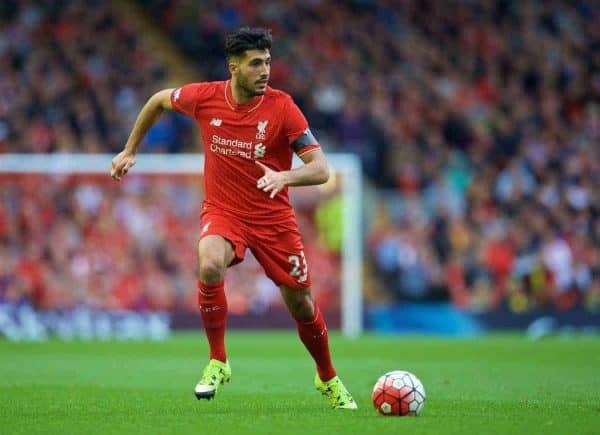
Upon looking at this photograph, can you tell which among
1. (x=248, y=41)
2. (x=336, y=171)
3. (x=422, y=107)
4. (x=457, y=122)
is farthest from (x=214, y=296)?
(x=422, y=107)

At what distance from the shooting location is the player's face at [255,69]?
939 centimetres

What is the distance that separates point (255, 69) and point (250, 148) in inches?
22.6

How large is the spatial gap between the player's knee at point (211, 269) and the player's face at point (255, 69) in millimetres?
1302

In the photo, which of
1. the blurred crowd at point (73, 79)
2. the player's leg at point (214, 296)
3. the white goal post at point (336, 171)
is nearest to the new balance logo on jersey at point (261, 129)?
the player's leg at point (214, 296)

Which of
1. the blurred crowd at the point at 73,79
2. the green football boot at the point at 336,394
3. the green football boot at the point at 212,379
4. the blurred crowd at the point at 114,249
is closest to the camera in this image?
the green football boot at the point at 212,379

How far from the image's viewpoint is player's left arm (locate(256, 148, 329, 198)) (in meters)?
8.83

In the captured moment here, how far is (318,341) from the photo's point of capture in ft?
31.8

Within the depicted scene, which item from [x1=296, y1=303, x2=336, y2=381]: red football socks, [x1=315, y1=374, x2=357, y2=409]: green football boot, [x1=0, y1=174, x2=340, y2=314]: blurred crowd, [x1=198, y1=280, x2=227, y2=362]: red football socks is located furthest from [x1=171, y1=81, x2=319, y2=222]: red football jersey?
[x1=0, y1=174, x2=340, y2=314]: blurred crowd

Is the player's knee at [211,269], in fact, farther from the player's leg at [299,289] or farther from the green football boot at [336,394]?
the green football boot at [336,394]

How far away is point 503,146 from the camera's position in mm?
26047

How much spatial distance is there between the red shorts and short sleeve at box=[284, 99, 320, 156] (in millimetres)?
599

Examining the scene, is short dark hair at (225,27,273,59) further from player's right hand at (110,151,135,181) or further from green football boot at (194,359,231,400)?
green football boot at (194,359,231,400)

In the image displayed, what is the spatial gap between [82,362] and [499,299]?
10122 mm

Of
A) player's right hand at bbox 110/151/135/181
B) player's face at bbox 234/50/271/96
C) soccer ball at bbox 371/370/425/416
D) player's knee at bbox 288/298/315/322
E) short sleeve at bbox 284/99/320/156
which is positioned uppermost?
player's face at bbox 234/50/271/96
